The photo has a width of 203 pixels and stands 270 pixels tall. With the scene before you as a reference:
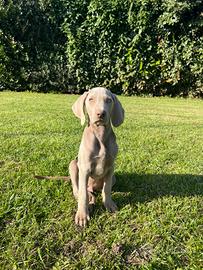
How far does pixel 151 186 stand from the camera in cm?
373

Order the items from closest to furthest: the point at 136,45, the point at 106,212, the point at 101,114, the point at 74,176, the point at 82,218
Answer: the point at 101,114, the point at 82,218, the point at 106,212, the point at 74,176, the point at 136,45

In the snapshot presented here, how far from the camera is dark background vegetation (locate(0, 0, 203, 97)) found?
11578 mm

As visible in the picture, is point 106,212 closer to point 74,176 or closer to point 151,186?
point 74,176

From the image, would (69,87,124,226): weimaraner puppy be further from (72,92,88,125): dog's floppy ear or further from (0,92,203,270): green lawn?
(0,92,203,270): green lawn

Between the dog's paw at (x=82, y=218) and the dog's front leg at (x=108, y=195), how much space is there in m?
0.27

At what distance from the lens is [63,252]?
2.71m

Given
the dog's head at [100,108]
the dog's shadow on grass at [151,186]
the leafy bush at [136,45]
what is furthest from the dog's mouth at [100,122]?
the leafy bush at [136,45]

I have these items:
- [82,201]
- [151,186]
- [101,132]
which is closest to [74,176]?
[82,201]

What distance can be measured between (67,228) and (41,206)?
0.39 m

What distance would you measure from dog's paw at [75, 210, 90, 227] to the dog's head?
2.63 ft

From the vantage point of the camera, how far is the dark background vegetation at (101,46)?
11.6 meters

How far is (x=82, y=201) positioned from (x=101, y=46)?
31.9ft

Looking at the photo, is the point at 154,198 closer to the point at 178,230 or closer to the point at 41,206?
the point at 178,230

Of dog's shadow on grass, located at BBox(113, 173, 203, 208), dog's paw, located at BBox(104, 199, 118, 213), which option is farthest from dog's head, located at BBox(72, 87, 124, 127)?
dog's shadow on grass, located at BBox(113, 173, 203, 208)
